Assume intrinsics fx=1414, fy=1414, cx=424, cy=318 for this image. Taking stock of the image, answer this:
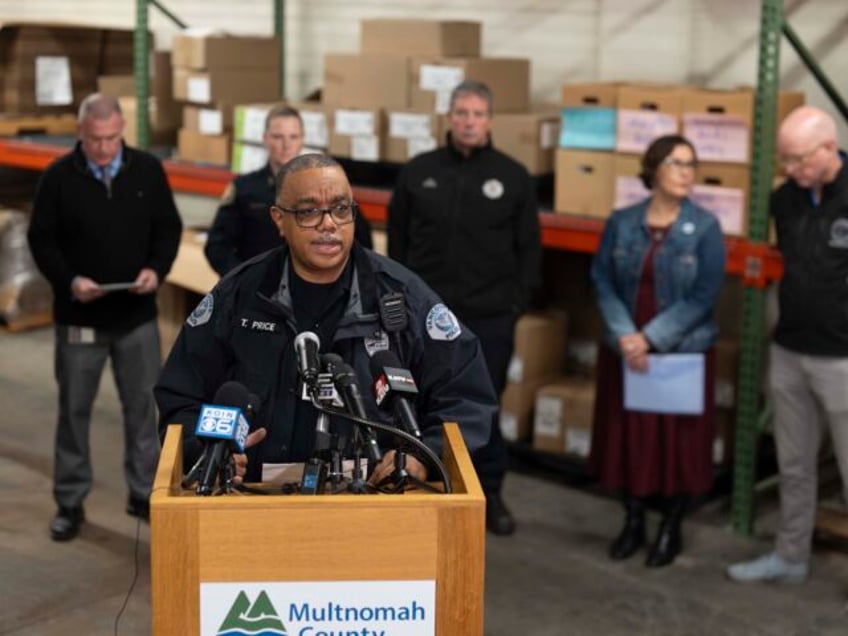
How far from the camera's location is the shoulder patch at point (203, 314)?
290cm

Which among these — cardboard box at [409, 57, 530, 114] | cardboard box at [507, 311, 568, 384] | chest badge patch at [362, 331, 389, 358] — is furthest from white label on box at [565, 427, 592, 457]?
chest badge patch at [362, 331, 389, 358]

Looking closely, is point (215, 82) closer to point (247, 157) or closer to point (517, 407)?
point (247, 157)

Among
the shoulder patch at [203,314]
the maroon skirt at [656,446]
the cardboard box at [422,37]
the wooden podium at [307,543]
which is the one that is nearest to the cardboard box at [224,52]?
the cardboard box at [422,37]

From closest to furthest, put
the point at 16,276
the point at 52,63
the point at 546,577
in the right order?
the point at 546,577 < the point at 52,63 < the point at 16,276

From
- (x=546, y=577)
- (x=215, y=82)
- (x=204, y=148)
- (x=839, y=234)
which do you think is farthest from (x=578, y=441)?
(x=215, y=82)

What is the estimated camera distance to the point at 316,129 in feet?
22.4

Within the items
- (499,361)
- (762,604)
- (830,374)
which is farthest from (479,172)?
(762,604)

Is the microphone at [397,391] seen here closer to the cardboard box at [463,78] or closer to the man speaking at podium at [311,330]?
the man speaking at podium at [311,330]

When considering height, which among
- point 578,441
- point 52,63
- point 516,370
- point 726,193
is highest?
point 52,63

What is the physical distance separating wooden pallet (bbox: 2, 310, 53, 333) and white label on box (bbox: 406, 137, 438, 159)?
3517mm

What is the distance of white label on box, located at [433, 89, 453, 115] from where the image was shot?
6348 mm

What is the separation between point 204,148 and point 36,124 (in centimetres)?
186

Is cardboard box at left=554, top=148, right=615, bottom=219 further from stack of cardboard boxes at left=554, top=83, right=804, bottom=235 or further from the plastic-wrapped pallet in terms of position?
the plastic-wrapped pallet

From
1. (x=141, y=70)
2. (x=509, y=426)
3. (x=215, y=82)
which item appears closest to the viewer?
(x=509, y=426)
